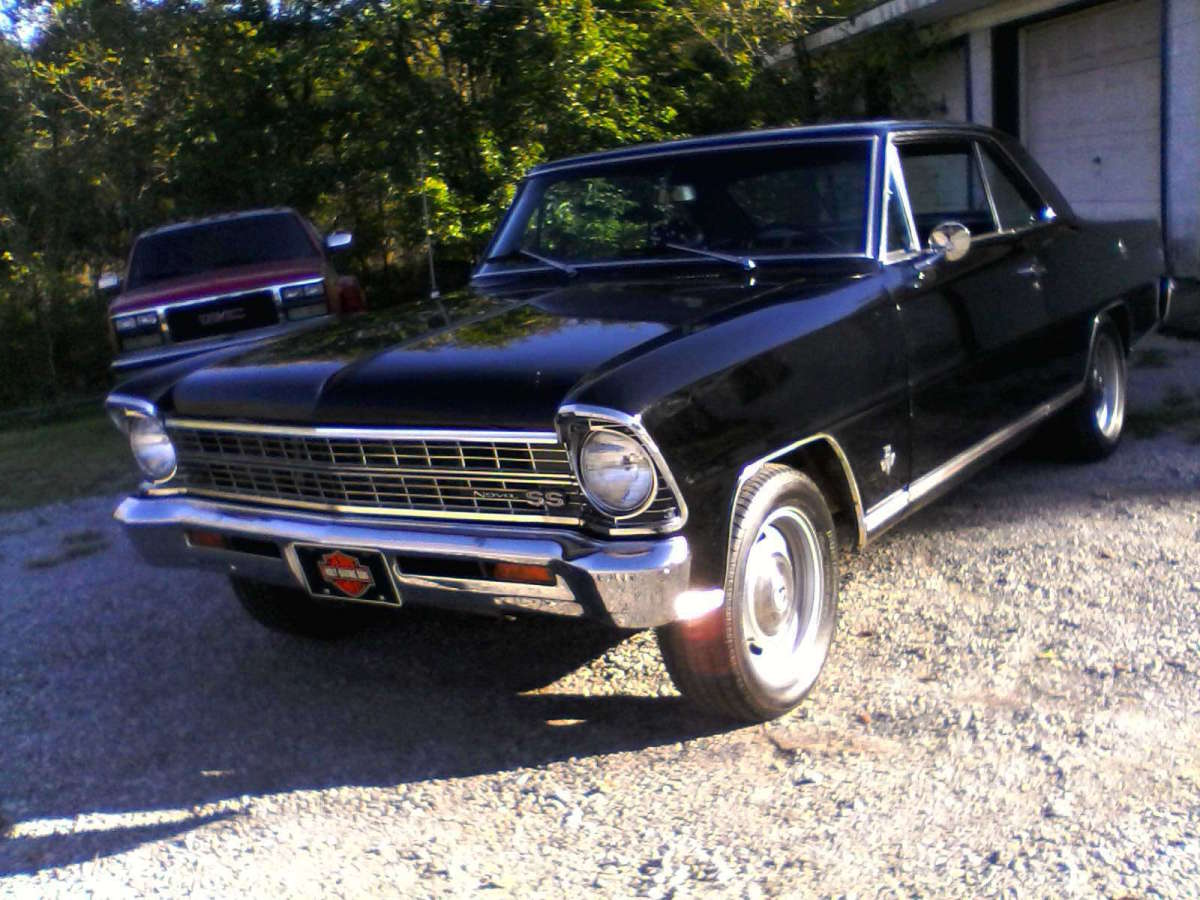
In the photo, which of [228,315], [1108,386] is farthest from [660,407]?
[228,315]

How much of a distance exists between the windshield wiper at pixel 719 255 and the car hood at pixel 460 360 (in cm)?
11

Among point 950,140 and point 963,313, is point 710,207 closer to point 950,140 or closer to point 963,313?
point 963,313

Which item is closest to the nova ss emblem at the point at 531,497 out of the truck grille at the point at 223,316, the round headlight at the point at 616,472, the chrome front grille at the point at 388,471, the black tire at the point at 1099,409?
the chrome front grille at the point at 388,471

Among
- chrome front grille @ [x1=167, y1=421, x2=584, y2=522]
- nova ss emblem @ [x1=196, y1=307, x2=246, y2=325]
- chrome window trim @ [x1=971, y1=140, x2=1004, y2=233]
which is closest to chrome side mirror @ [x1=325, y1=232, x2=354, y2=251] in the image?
nova ss emblem @ [x1=196, y1=307, x2=246, y2=325]

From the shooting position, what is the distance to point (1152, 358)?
8.47 meters

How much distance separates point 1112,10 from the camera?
36.2 feet

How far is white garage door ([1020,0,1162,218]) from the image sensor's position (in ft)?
35.7

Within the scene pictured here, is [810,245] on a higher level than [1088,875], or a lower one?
higher

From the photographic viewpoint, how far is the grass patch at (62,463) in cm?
810

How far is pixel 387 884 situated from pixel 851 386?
1.97 meters

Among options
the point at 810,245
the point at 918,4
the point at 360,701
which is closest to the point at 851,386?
the point at 810,245

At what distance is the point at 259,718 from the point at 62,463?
590 centimetres

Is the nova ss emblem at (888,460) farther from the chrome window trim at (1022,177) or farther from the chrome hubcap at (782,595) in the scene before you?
the chrome window trim at (1022,177)

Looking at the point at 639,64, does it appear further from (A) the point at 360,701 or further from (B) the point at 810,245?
(A) the point at 360,701
